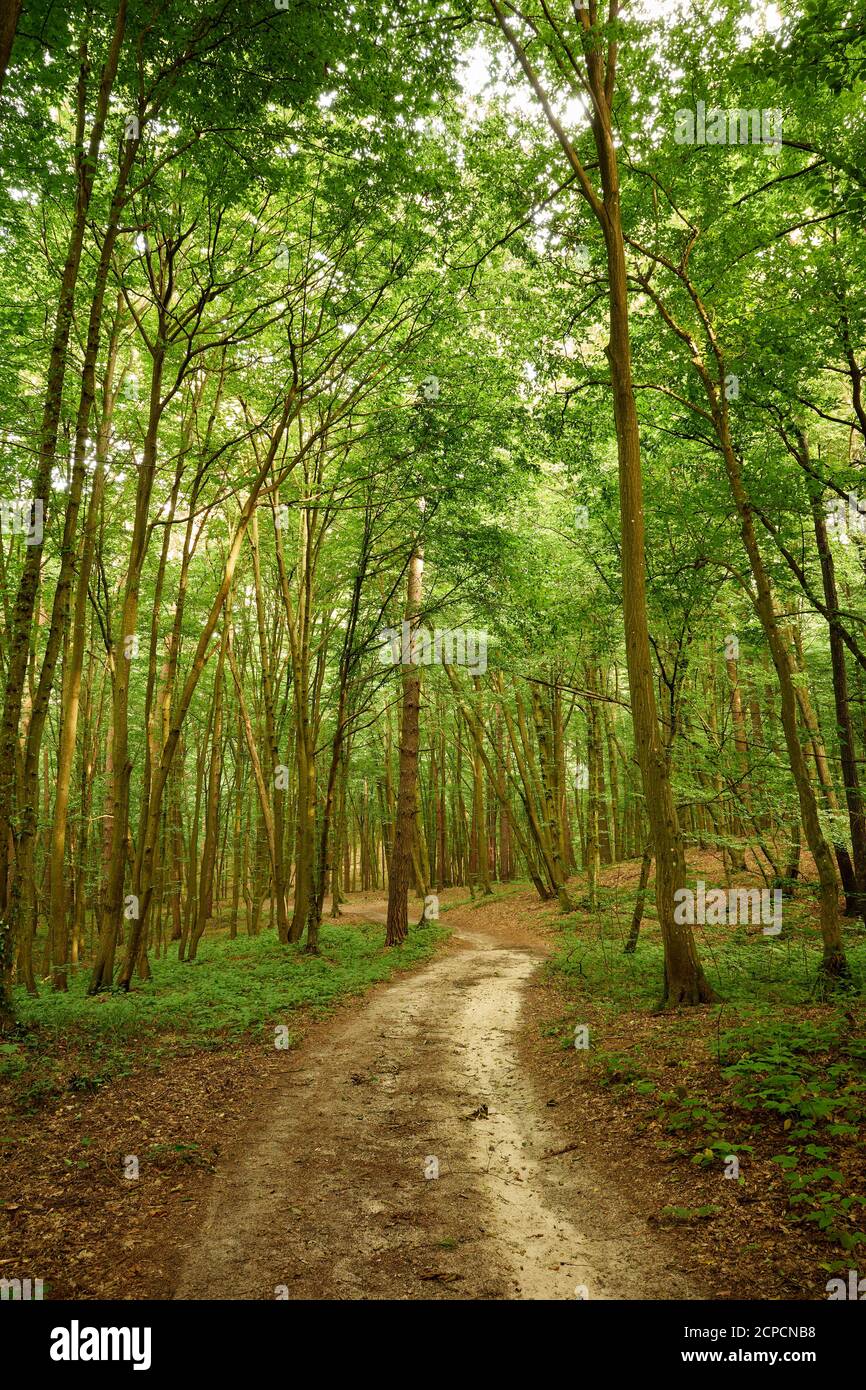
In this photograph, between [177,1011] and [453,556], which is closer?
[177,1011]

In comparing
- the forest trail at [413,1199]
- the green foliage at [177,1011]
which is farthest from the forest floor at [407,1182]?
the green foliage at [177,1011]

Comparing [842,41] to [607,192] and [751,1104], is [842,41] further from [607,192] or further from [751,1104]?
→ [751,1104]

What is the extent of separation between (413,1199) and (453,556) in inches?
454

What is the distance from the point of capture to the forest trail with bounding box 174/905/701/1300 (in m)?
3.42

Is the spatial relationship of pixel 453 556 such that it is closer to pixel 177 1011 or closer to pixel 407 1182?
pixel 177 1011

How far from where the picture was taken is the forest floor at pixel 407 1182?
3443mm

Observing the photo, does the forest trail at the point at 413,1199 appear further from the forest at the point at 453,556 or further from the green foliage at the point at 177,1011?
the green foliage at the point at 177,1011

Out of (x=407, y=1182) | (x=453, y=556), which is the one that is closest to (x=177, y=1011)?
(x=407, y=1182)

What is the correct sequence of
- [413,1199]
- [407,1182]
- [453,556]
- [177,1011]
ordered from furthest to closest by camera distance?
[453,556]
[177,1011]
[407,1182]
[413,1199]

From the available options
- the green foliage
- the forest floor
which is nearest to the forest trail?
the forest floor

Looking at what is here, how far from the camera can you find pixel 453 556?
14.0 metres

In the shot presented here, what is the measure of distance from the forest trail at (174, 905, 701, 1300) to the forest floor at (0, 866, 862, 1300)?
2 cm

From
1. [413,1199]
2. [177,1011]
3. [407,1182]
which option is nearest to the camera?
[413,1199]

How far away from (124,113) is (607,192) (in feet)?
19.5
